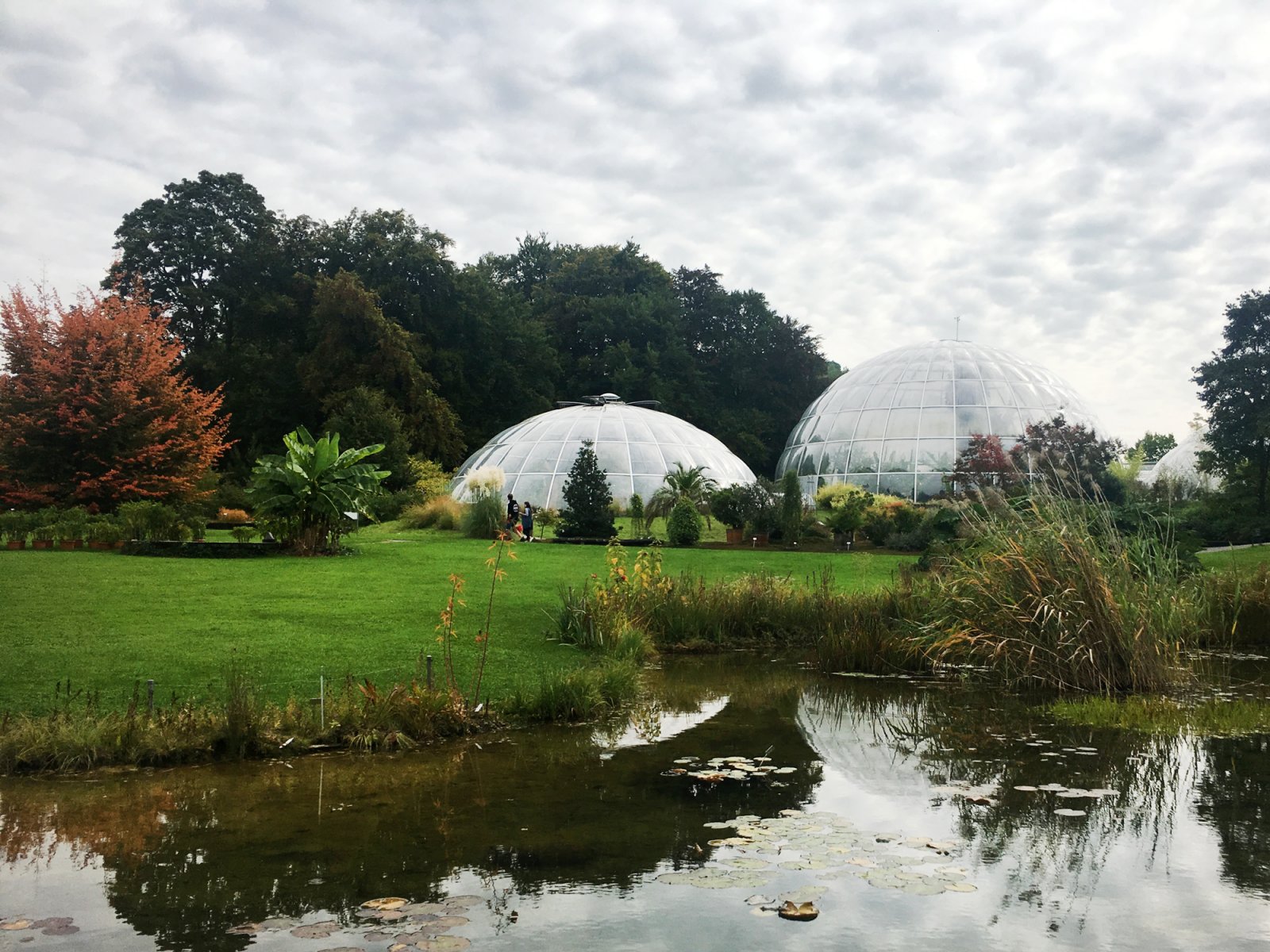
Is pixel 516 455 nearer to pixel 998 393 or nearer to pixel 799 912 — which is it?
pixel 998 393

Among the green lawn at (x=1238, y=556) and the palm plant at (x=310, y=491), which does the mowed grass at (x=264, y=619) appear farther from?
the green lawn at (x=1238, y=556)

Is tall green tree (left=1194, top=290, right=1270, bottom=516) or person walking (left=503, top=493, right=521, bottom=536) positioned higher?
tall green tree (left=1194, top=290, right=1270, bottom=516)

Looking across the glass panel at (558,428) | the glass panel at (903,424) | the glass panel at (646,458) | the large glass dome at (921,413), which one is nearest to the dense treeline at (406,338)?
the glass panel at (558,428)

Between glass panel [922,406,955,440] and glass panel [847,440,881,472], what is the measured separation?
5.35 ft

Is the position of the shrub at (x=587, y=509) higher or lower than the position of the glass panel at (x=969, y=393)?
lower

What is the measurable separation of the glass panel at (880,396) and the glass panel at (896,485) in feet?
10.4

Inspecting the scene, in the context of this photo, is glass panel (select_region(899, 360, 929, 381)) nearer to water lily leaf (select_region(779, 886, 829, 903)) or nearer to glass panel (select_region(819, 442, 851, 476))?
glass panel (select_region(819, 442, 851, 476))

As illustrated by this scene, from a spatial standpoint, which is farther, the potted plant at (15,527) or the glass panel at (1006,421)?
the glass panel at (1006,421)

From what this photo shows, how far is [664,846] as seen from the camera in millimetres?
5215

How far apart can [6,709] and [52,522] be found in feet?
41.4

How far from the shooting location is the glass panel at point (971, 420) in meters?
33.5

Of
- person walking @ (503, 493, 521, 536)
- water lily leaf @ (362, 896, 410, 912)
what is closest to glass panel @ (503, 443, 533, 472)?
person walking @ (503, 493, 521, 536)

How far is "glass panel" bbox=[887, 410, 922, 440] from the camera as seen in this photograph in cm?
3428

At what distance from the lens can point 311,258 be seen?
134 ft
